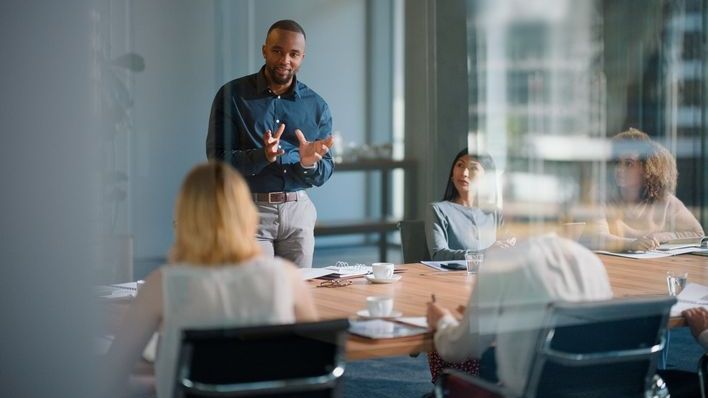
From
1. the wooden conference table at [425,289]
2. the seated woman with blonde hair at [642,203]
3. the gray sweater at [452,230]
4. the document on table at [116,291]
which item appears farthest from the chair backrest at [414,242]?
the document on table at [116,291]

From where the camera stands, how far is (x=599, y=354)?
2949mm

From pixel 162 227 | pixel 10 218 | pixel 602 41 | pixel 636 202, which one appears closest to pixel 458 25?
pixel 602 41

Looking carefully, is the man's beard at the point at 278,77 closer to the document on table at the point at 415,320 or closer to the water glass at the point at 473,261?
the document on table at the point at 415,320

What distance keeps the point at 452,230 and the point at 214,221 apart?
212 cm

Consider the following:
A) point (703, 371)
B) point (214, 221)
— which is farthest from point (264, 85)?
point (703, 371)

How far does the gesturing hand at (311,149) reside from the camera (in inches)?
129

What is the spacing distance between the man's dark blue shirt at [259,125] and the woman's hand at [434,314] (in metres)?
0.57

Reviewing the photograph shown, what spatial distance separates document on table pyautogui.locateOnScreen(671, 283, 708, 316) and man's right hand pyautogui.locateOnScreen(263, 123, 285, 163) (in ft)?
4.25

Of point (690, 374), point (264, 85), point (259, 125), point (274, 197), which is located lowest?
point (690, 374)

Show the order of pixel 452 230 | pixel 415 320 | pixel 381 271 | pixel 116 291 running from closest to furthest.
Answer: pixel 415 320 → pixel 116 291 → pixel 381 271 → pixel 452 230

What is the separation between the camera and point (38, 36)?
332cm

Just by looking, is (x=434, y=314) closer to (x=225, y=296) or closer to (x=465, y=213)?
(x=225, y=296)

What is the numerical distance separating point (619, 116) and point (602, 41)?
27 centimetres

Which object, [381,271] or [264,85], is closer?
[264,85]
